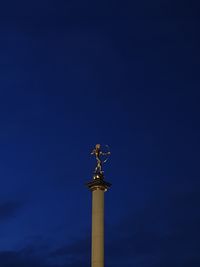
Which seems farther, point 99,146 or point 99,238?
point 99,146

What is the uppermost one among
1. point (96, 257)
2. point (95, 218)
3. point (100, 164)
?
point (100, 164)

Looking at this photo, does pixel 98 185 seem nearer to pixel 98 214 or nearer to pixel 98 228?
pixel 98 214

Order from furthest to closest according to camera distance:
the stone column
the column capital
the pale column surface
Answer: the column capital, the stone column, the pale column surface

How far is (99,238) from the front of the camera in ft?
105

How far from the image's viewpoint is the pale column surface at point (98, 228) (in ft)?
104

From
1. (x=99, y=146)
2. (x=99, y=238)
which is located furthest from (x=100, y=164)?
(x=99, y=238)

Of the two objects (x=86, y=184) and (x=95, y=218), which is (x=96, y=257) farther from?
(x=86, y=184)

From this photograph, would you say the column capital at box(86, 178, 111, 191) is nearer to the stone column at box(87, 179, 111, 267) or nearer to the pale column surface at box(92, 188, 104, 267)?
the stone column at box(87, 179, 111, 267)

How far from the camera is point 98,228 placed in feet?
106

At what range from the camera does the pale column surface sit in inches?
1247

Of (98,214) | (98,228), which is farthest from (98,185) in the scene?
(98,228)

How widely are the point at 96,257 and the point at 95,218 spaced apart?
222 centimetres

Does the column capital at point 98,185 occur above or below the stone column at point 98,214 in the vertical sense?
above

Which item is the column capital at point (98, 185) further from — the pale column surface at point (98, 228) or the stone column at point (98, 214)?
the pale column surface at point (98, 228)
